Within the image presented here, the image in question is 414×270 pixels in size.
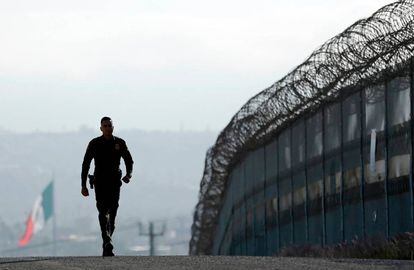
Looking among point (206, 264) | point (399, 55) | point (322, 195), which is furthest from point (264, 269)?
point (322, 195)

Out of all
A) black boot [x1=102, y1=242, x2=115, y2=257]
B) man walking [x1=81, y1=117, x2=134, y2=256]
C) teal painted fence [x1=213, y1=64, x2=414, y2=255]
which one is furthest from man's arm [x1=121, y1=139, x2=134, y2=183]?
teal painted fence [x1=213, y1=64, x2=414, y2=255]

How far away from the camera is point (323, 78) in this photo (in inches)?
1238

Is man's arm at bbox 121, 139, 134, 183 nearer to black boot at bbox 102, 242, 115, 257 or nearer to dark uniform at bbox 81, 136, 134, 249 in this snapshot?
dark uniform at bbox 81, 136, 134, 249

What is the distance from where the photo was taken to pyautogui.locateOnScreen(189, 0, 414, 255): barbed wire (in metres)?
Result: 26.8

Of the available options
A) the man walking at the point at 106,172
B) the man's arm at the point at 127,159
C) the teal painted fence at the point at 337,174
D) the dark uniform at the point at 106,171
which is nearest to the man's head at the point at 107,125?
the man walking at the point at 106,172

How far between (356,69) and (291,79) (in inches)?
164

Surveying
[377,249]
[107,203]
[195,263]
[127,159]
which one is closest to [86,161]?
[127,159]

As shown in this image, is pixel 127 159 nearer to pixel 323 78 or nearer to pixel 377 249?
pixel 377 249

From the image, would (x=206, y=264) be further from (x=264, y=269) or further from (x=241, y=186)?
(x=241, y=186)

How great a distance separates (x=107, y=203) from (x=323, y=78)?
9.06 meters

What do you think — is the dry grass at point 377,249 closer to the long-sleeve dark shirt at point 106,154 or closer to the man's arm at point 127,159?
the man's arm at point 127,159

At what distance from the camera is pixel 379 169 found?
96.3 feet

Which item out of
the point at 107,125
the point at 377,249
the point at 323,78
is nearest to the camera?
the point at 107,125

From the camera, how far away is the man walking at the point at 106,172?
74.8 ft
